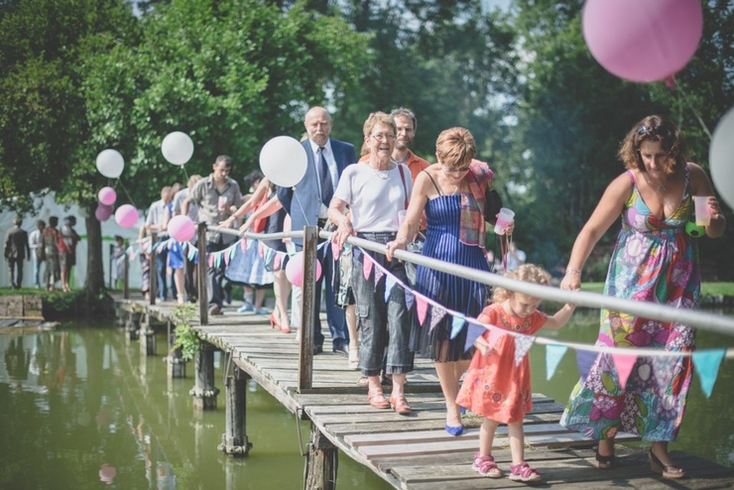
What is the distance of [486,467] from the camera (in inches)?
154

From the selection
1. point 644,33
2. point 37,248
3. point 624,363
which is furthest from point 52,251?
point 624,363

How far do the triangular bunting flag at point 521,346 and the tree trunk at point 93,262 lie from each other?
17.9m

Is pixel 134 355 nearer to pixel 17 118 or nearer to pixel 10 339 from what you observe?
pixel 10 339

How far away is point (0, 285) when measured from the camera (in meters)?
22.2

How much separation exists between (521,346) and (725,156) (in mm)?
1154

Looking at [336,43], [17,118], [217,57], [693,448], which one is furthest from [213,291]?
[336,43]

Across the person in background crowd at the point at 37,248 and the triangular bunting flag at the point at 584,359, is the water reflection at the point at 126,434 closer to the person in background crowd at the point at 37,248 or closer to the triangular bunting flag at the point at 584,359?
the triangular bunting flag at the point at 584,359

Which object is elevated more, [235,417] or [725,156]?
[725,156]

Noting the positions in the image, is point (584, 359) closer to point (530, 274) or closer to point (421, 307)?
point (530, 274)

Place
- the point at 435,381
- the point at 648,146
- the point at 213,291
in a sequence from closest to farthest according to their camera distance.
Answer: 1. the point at 648,146
2. the point at 435,381
3. the point at 213,291

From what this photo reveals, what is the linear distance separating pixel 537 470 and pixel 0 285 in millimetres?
21090

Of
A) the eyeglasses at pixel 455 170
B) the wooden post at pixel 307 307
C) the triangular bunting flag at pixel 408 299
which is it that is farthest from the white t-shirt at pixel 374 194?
the eyeglasses at pixel 455 170

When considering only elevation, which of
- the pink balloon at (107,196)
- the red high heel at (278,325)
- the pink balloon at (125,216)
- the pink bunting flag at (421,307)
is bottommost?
the red high heel at (278,325)

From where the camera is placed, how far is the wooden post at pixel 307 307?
18.0ft
